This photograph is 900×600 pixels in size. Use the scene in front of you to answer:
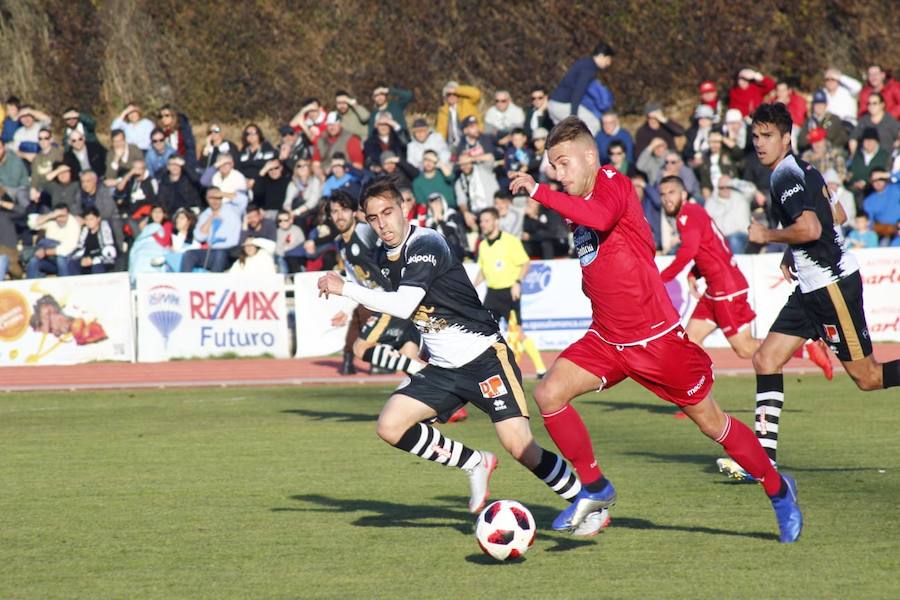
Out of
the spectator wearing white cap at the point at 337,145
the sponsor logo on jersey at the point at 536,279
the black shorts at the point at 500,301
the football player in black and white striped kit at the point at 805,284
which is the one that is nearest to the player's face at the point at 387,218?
the football player in black and white striped kit at the point at 805,284

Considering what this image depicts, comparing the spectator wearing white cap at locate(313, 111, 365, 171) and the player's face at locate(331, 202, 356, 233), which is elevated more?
the spectator wearing white cap at locate(313, 111, 365, 171)

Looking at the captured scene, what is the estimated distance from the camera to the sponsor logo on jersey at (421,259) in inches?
316

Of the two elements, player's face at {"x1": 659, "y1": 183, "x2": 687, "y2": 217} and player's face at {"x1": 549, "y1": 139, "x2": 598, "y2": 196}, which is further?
player's face at {"x1": 659, "y1": 183, "x2": 687, "y2": 217}

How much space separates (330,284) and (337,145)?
1759 centimetres

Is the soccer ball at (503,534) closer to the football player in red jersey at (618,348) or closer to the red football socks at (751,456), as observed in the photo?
the football player in red jersey at (618,348)

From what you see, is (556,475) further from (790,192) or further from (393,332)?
(393,332)

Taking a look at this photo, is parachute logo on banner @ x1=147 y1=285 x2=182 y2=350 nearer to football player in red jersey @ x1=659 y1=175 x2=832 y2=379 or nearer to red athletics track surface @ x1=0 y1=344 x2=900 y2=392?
red athletics track surface @ x1=0 y1=344 x2=900 y2=392

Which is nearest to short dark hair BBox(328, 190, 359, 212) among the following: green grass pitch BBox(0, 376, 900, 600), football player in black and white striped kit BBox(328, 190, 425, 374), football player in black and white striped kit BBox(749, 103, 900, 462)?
football player in black and white striped kit BBox(328, 190, 425, 374)

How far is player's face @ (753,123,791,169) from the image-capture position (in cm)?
886

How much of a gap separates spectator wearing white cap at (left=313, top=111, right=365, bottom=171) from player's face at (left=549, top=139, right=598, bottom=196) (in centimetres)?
1730

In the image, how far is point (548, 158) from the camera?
24.6ft

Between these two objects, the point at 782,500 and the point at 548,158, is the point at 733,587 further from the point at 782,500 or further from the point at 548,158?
the point at 548,158

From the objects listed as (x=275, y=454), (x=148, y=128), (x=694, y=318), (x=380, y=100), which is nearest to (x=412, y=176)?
(x=380, y=100)

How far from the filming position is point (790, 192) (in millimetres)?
8703
